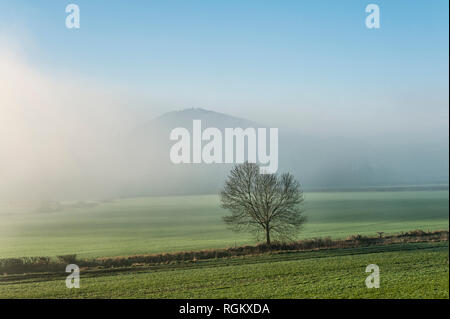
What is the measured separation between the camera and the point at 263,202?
10.5m

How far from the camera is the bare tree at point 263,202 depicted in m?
10.3

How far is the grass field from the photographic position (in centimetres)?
809

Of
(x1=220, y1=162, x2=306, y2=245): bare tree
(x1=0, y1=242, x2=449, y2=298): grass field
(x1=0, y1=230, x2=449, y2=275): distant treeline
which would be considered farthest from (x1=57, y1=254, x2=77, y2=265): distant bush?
(x1=220, y1=162, x2=306, y2=245): bare tree

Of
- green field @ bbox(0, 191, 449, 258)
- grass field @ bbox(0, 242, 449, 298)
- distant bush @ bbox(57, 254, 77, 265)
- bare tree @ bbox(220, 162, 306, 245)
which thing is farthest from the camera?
green field @ bbox(0, 191, 449, 258)

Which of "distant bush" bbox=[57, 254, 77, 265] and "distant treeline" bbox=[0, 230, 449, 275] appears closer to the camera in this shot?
"distant treeline" bbox=[0, 230, 449, 275]

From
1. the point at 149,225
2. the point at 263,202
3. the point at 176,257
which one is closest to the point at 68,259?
the point at 176,257

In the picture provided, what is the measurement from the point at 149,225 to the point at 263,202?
4.89m

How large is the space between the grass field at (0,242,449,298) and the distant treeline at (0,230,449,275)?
0.27 metres

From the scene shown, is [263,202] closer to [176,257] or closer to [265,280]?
[265,280]

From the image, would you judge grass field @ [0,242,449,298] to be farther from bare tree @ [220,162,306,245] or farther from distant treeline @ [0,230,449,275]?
bare tree @ [220,162,306,245]

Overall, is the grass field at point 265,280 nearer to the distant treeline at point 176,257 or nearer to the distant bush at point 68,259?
the distant treeline at point 176,257

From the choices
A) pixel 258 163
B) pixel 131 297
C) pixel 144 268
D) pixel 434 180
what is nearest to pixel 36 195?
pixel 144 268

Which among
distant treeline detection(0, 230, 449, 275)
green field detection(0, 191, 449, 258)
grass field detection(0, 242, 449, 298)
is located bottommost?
grass field detection(0, 242, 449, 298)

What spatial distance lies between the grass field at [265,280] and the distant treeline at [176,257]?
0.27 metres
